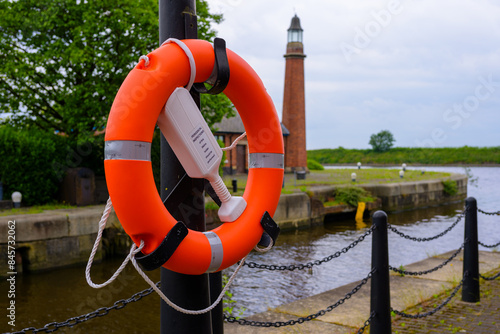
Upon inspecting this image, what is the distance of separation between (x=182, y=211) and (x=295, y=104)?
23695 mm

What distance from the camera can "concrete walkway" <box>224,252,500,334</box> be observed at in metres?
3.96

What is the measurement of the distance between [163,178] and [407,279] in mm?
4115

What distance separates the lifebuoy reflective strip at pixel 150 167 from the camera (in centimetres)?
199

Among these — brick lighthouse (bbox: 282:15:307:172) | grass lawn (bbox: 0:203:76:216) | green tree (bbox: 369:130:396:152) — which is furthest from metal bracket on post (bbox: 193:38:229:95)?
green tree (bbox: 369:130:396:152)

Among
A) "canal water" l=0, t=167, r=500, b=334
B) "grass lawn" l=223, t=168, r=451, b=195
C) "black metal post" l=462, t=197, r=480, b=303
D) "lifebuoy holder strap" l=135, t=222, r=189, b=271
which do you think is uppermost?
"lifebuoy holder strap" l=135, t=222, r=189, b=271

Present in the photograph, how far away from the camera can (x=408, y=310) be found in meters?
4.48

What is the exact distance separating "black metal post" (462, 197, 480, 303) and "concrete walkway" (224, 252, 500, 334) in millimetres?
105

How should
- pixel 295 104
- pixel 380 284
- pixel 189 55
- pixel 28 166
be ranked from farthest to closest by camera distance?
pixel 295 104, pixel 28 166, pixel 380 284, pixel 189 55

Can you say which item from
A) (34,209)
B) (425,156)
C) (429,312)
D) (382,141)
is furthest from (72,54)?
(425,156)

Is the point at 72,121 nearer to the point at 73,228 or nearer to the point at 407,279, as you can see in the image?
the point at 73,228

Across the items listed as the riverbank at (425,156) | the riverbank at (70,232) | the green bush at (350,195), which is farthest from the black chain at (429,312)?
the riverbank at (425,156)

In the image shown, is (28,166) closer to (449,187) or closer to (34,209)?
(34,209)

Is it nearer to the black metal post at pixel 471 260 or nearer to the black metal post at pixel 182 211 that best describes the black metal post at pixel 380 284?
the black metal post at pixel 182 211

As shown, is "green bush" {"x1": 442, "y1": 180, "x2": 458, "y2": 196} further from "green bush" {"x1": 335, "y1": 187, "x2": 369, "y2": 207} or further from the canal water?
the canal water
